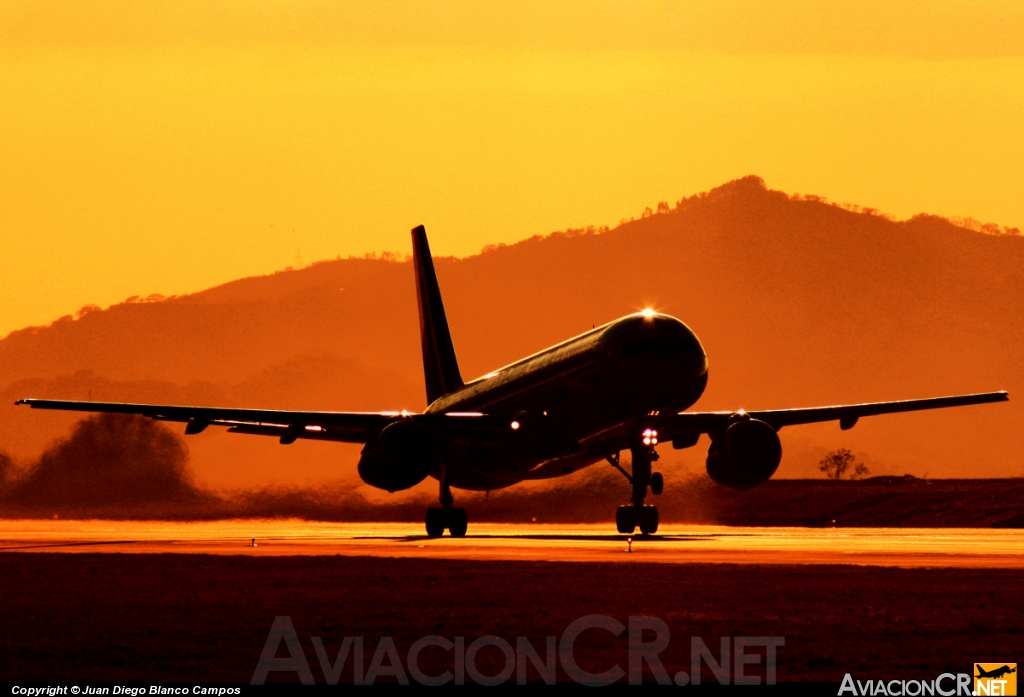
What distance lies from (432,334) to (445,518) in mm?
15050

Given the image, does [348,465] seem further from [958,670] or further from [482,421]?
[958,670]

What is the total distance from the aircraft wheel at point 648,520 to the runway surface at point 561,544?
94 cm

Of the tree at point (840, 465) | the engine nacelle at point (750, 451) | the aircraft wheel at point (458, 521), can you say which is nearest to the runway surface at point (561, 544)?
the aircraft wheel at point (458, 521)

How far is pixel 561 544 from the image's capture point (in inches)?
2018

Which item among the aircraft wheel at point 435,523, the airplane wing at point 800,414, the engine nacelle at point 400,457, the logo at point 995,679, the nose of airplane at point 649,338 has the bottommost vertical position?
the aircraft wheel at point 435,523

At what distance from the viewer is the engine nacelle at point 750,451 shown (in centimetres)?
5603

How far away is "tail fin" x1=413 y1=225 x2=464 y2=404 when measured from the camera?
2835 inches

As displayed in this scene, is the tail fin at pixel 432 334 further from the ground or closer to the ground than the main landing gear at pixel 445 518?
further from the ground

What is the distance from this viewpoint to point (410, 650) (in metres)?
22.9

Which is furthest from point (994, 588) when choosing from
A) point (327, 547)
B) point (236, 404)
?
point (236, 404)

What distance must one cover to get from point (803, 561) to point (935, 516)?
42.1m

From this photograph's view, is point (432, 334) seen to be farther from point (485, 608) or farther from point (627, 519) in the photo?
point (485, 608)

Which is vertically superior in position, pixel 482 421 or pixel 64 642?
pixel 482 421

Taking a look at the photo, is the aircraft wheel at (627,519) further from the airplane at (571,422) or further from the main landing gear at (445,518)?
the main landing gear at (445,518)
